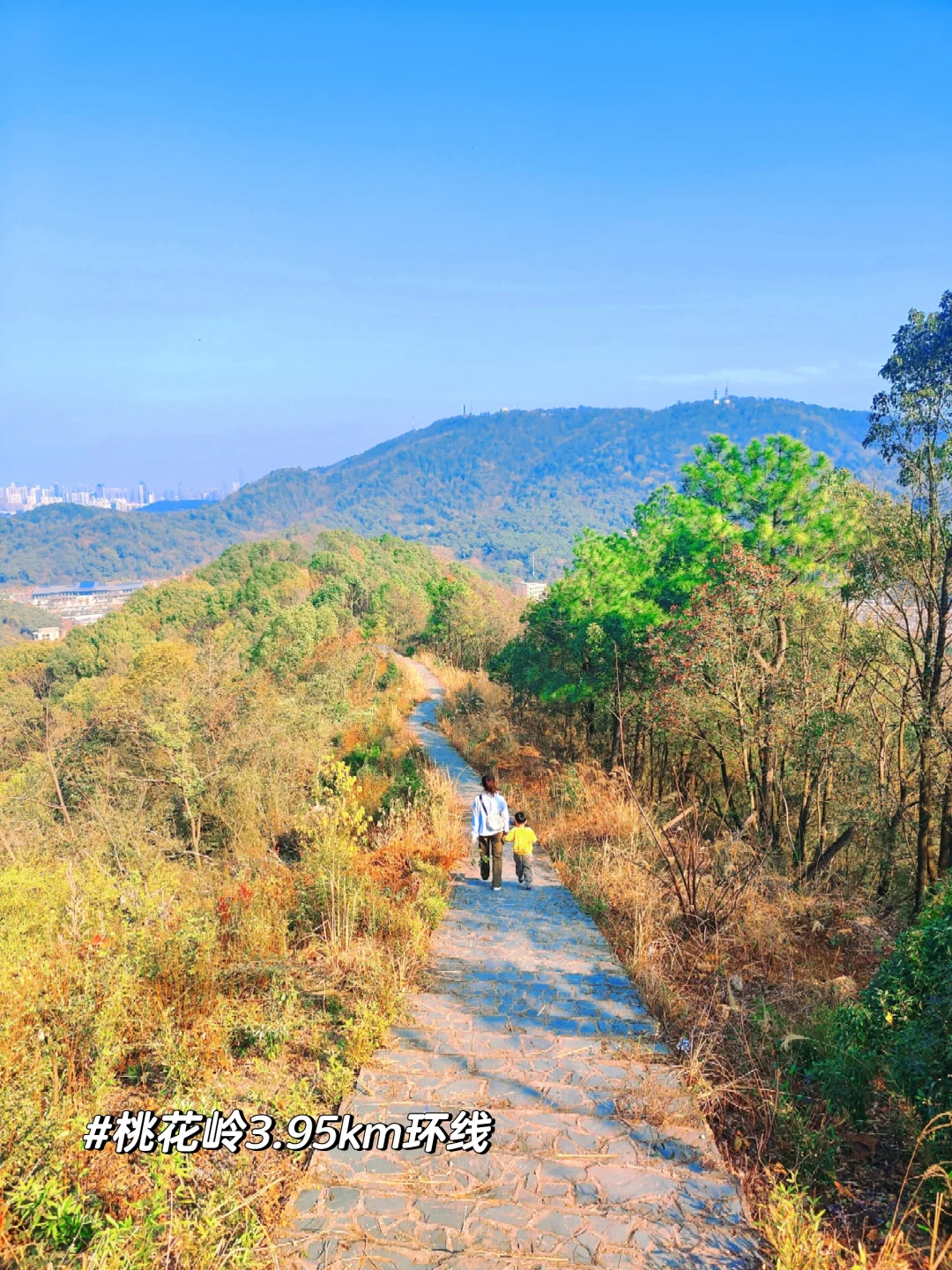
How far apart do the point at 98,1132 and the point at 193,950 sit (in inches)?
49.7

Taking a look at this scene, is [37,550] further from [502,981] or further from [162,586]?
[502,981]

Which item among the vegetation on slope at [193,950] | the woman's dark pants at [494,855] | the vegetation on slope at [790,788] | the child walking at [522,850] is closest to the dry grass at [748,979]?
the vegetation on slope at [790,788]

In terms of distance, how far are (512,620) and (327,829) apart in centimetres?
2139

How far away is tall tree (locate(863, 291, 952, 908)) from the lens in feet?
22.9

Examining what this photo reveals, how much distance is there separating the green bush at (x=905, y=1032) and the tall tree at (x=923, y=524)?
3.87 metres

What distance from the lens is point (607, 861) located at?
6793 millimetres

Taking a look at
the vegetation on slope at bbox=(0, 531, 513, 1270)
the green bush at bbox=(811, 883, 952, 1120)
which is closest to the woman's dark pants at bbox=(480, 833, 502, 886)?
the vegetation on slope at bbox=(0, 531, 513, 1270)

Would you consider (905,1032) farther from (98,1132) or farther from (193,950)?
(193,950)

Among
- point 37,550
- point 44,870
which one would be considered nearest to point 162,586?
point 44,870

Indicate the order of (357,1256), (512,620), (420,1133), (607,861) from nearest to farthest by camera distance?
(357,1256)
(420,1133)
(607,861)
(512,620)

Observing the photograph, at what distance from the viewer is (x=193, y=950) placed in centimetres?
430

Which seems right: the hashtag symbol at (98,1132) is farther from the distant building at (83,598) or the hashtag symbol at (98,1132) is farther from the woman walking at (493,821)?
the distant building at (83,598)

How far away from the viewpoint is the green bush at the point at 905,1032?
303 cm

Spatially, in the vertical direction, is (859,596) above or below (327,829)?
above
